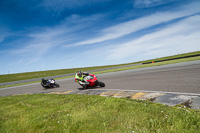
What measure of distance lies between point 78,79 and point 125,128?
8618mm

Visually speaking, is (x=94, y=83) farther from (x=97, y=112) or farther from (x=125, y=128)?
(x=125, y=128)

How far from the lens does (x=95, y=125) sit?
3.77 metres

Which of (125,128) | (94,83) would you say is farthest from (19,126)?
(94,83)

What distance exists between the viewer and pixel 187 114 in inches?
147

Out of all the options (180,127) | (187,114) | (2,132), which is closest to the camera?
(180,127)

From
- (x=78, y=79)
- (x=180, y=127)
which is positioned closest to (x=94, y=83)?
(x=78, y=79)

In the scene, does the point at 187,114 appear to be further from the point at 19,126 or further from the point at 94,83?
the point at 94,83

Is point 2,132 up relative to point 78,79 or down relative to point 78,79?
down

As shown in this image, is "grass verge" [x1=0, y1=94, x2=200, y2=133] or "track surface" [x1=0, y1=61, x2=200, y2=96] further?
"track surface" [x1=0, y1=61, x2=200, y2=96]

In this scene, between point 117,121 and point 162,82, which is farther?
point 162,82

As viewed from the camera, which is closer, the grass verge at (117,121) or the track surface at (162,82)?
the grass verge at (117,121)

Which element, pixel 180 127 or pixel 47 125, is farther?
pixel 47 125

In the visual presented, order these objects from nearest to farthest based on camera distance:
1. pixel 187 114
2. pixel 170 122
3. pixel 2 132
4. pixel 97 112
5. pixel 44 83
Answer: pixel 170 122
pixel 187 114
pixel 2 132
pixel 97 112
pixel 44 83

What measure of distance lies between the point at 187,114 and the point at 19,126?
4.78 m
